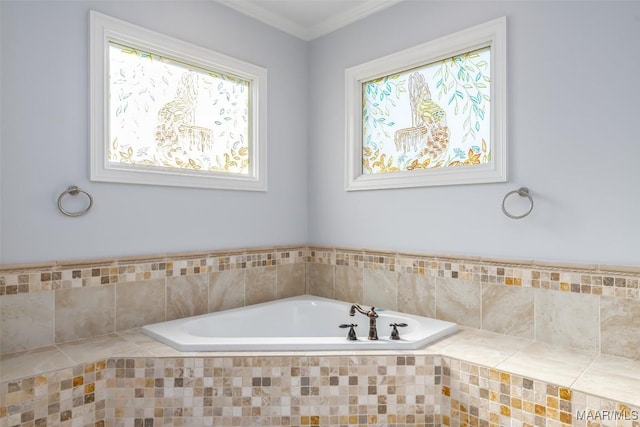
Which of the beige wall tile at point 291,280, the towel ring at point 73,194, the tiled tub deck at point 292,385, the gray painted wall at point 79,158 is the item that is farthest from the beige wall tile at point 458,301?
the towel ring at point 73,194

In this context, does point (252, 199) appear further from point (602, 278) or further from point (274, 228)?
point (602, 278)

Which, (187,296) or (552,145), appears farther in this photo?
(187,296)

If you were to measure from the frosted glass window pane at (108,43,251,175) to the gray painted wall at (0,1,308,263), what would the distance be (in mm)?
171

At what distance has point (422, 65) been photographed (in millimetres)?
2533

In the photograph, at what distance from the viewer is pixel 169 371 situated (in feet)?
5.68

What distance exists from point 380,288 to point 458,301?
54 cm

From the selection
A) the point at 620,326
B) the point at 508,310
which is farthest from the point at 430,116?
the point at 620,326

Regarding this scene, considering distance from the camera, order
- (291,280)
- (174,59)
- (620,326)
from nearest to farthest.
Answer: (620,326), (174,59), (291,280)

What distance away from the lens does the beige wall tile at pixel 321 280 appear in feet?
9.69

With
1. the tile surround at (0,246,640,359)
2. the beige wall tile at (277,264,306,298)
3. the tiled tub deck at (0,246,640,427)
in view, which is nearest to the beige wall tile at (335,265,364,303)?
the tile surround at (0,246,640,359)

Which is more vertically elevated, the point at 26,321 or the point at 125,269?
the point at 125,269

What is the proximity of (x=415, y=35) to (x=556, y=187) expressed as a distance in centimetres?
128

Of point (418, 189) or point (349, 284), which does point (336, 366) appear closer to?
point (349, 284)

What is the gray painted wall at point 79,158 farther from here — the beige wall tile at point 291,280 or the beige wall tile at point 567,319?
the beige wall tile at point 567,319
